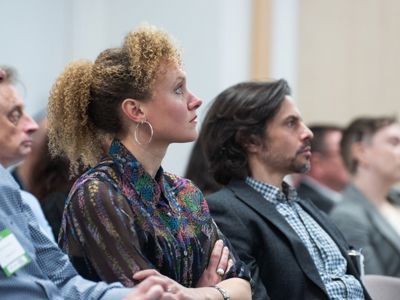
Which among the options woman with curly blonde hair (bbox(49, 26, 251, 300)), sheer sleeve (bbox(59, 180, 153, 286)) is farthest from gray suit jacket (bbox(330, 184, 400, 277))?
sheer sleeve (bbox(59, 180, 153, 286))

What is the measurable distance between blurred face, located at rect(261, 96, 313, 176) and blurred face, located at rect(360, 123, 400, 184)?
1.53 metres

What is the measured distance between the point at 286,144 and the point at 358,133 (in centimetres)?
163

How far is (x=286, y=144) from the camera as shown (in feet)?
9.87

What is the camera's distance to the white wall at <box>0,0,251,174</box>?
16.7 feet

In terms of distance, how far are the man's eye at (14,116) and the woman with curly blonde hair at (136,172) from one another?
0.57m

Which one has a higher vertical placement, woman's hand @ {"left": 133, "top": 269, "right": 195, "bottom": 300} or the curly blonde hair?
the curly blonde hair

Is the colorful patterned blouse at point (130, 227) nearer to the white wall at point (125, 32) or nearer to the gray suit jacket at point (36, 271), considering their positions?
the gray suit jacket at point (36, 271)

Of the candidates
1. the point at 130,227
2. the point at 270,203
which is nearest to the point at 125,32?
the point at 270,203

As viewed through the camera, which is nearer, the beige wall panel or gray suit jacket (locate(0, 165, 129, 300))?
gray suit jacket (locate(0, 165, 129, 300))

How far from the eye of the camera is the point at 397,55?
6.11 meters

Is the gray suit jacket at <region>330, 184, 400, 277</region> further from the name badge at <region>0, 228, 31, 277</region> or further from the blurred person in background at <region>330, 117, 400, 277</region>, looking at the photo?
the name badge at <region>0, 228, 31, 277</region>

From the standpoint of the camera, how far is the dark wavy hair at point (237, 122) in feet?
9.87

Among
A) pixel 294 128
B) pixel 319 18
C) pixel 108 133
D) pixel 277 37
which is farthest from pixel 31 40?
pixel 108 133

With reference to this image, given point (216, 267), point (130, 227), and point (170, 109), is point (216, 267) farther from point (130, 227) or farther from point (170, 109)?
point (170, 109)
